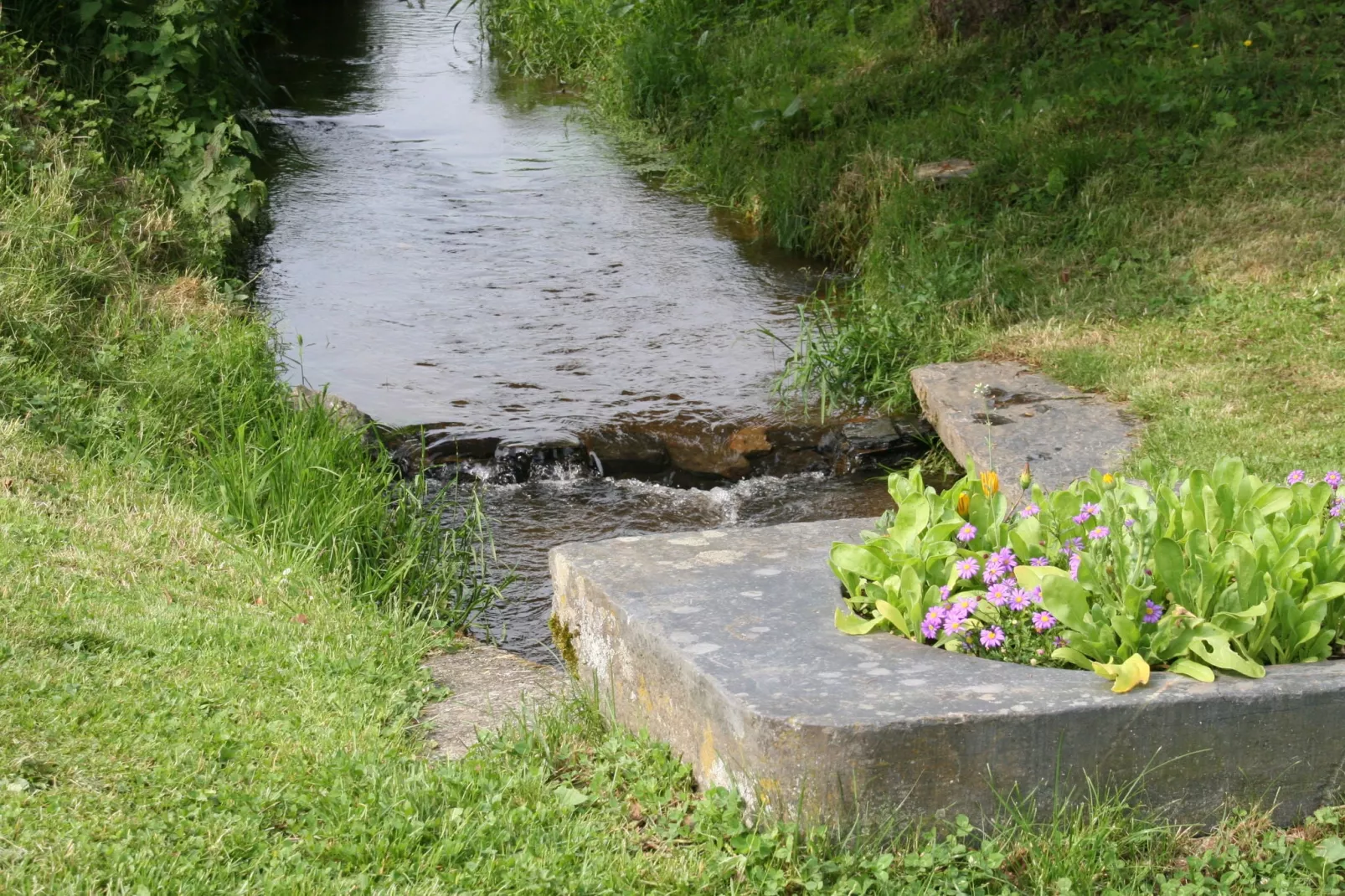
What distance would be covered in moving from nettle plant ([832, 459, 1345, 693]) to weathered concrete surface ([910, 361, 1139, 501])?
1921 millimetres

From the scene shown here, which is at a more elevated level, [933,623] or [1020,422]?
[933,623]

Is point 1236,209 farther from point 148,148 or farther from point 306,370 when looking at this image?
point 148,148

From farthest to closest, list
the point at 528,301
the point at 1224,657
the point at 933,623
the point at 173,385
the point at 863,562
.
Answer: the point at 528,301 → the point at 173,385 → the point at 863,562 → the point at 933,623 → the point at 1224,657

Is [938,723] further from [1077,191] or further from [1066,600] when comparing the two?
[1077,191]

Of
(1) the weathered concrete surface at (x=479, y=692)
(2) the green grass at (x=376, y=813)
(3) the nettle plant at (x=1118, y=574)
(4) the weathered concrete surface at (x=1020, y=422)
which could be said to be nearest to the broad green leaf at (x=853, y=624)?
(3) the nettle plant at (x=1118, y=574)

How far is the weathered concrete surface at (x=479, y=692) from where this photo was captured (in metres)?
3.61

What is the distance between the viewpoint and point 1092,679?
305cm

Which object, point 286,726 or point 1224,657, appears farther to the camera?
point 286,726

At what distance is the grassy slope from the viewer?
6.61 m

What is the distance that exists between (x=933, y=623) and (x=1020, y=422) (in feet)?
10.3

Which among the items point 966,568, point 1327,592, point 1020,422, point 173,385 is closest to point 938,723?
point 966,568

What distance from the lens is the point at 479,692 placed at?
3.94 m

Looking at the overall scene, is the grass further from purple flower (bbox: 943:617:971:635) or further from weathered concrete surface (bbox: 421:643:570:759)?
purple flower (bbox: 943:617:971:635)

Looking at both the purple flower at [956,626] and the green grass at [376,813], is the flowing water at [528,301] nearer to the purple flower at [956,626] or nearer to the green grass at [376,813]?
the green grass at [376,813]
